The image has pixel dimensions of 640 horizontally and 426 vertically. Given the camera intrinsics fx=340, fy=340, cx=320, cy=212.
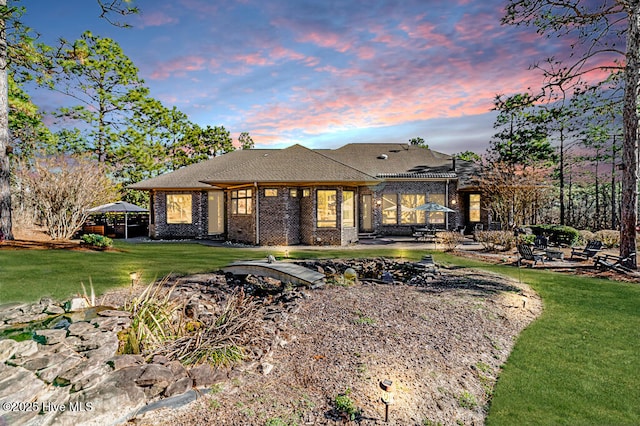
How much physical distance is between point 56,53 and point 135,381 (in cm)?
1123

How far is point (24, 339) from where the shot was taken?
4.18 meters

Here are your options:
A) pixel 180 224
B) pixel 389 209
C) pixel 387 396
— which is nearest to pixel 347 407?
pixel 387 396

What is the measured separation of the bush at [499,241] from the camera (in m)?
15.7

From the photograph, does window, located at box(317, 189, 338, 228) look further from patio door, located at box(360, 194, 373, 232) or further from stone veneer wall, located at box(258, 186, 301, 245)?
patio door, located at box(360, 194, 373, 232)

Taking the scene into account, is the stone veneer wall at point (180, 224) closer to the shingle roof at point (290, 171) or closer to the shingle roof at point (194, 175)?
the shingle roof at point (194, 175)

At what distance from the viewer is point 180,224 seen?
20688 mm

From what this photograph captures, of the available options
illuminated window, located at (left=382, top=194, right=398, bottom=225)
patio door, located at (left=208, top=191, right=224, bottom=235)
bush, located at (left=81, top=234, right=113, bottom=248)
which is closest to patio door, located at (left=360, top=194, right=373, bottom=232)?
illuminated window, located at (left=382, top=194, right=398, bottom=225)

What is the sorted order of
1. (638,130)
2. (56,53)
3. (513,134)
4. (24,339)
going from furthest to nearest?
(513,134), (638,130), (56,53), (24,339)

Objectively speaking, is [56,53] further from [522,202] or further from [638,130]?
[522,202]

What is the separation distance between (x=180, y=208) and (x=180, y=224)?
97 centimetres

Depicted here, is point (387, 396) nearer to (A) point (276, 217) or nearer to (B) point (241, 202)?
(A) point (276, 217)

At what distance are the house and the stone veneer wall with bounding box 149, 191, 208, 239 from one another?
56 mm

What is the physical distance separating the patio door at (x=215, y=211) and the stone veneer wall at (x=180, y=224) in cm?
29

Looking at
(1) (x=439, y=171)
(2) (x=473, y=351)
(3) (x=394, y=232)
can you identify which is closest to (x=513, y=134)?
(1) (x=439, y=171)
